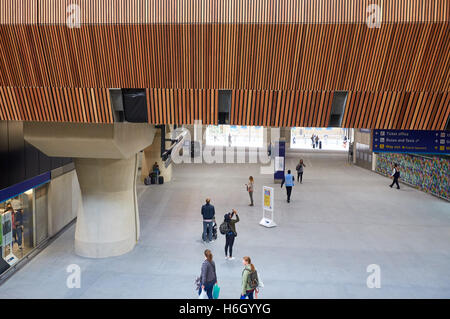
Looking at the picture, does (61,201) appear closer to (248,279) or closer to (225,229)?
(225,229)

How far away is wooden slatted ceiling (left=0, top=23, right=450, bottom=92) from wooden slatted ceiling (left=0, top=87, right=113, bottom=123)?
0.14 meters

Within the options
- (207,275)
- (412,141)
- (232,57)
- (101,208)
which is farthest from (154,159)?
(232,57)

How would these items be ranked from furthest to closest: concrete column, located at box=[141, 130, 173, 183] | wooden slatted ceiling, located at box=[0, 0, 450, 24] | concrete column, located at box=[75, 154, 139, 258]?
concrete column, located at box=[141, 130, 173, 183] → concrete column, located at box=[75, 154, 139, 258] → wooden slatted ceiling, located at box=[0, 0, 450, 24]

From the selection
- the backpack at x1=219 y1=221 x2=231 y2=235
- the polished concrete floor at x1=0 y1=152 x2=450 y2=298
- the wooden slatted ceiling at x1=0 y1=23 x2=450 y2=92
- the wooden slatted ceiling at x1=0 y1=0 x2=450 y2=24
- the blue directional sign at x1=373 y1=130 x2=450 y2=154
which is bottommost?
the polished concrete floor at x1=0 y1=152 x2=450 y2=298

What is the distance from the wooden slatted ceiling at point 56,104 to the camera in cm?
715

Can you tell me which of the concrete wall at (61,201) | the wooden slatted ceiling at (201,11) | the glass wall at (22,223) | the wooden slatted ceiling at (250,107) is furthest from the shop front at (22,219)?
the wooden slatted ceiling at (201,11)

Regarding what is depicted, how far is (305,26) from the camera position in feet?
20.0

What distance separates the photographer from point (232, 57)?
21.7 feet

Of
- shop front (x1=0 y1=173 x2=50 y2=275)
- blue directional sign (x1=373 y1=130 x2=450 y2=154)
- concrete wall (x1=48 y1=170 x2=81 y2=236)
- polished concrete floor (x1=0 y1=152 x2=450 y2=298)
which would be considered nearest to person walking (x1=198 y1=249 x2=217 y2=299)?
polished concrete floor (x1=0 y1=152 x2=450 y2=298)

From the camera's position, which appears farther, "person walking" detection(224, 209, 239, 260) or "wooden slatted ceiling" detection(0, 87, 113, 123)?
"person walking" detection(224, 209, 239, 260)

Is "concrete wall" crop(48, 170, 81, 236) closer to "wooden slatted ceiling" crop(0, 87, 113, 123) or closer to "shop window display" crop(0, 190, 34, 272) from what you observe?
"shop window display" crop(0, 190, 34, 272)

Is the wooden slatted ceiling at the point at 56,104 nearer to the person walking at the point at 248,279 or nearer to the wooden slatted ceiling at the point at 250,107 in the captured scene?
the wooden slatted ceiling at the point at 250,107

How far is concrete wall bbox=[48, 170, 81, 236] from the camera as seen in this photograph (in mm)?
12766
